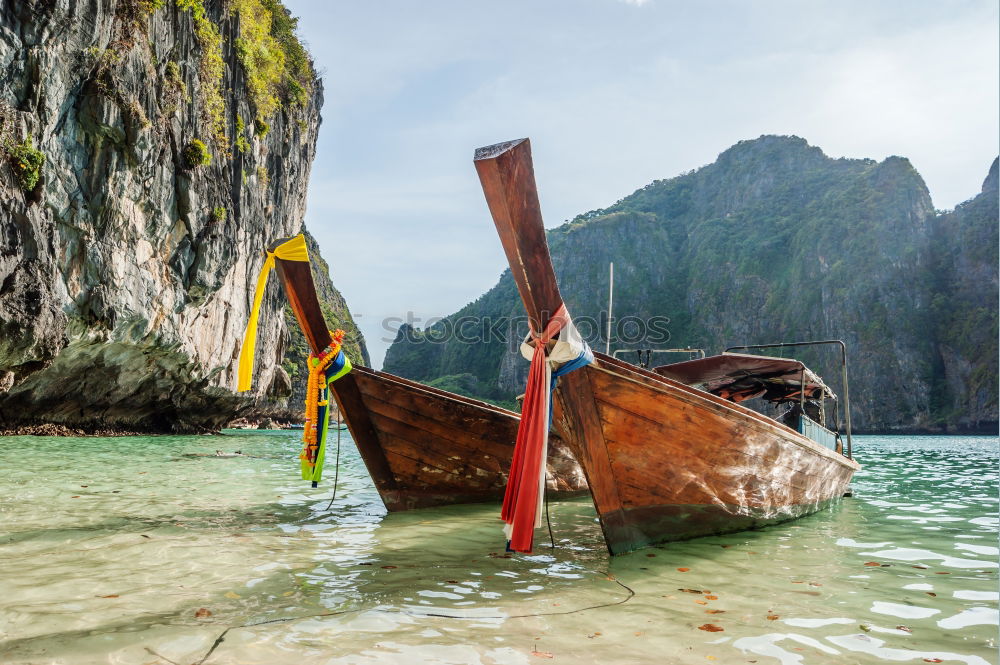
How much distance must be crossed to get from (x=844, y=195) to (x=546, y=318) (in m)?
93.2

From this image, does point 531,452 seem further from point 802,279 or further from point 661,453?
point 802,279

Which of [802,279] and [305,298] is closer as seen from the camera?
[305,298]

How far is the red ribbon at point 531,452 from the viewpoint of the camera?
3519 millimetres

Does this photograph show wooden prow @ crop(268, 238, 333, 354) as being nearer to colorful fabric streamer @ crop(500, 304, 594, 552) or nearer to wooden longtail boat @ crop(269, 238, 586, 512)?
wooden longtail boat @ crop(269, 238, 586, 512)

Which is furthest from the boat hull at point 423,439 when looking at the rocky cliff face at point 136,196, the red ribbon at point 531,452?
the rocky cliff face at point 136,196

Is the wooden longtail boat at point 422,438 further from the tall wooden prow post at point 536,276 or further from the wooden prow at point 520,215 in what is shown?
the wooden prow at point 520,215

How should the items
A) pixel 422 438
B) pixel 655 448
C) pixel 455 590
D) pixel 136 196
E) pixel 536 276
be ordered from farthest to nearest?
pixel 136 196 < pixel 422 438 < pixel 655 448 < pixel 536 276 < pixel 455 590

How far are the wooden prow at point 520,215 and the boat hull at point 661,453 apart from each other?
2.76 feet

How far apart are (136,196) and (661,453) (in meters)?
15.1

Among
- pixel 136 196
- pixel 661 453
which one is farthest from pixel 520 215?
pixel 136 196

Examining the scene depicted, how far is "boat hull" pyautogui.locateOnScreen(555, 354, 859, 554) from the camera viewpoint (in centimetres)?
417

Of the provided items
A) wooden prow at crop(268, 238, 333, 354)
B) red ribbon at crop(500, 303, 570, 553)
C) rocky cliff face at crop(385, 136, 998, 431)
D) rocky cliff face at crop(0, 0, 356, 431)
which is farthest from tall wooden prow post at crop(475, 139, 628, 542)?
rocky cliff face at crop(385, 136, 998, 431)

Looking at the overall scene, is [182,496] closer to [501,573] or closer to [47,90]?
[501,573]

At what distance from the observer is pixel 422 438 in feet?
20.0
